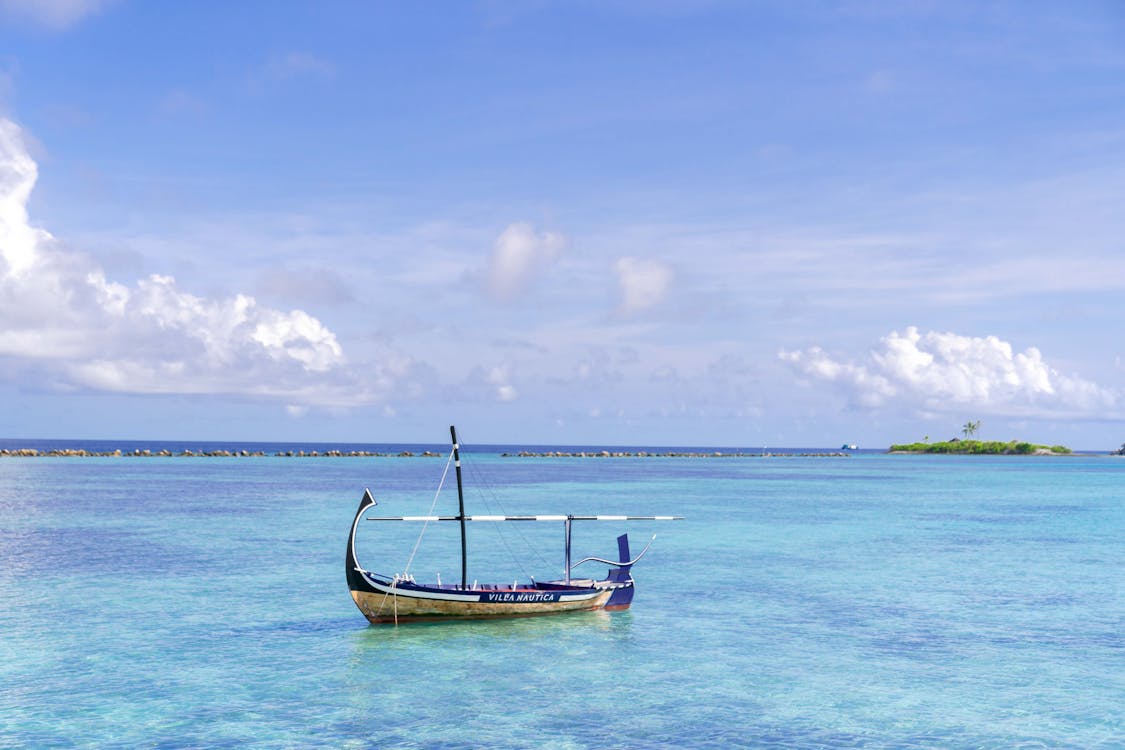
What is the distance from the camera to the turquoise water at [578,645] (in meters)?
24.6

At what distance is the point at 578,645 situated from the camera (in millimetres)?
33438

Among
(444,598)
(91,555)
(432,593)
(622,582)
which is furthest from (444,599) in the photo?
(91,555)

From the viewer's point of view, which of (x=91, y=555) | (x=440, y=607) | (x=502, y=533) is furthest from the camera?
(x=502, y=533)

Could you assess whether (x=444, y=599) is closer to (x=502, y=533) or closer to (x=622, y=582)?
(x=622, y=582)

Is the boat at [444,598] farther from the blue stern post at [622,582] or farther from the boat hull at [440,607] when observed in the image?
the blue stern post at [622,582]

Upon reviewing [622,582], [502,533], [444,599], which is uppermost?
[622,582]

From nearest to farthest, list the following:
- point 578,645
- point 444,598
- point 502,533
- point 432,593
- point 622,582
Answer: point 578,645 < point 432,593 < point 444,598 < point 622,582 < point 502,533

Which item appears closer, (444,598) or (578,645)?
(578,645)

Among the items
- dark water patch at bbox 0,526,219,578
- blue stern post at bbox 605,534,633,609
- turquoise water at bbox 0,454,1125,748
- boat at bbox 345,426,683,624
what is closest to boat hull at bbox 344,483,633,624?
boat at bbox 345,426,683,624

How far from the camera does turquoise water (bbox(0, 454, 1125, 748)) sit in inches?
968

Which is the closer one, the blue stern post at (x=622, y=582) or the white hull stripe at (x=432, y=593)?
the white hull stripe at (x=432, y=593)

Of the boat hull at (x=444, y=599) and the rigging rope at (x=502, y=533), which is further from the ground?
the boat hull at (x=444, y=599)

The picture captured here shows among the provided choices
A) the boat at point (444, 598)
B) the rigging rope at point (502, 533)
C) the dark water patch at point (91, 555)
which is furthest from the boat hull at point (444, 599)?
the dark water patch at point (91, 555)

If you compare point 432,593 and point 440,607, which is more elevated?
point 432,593
